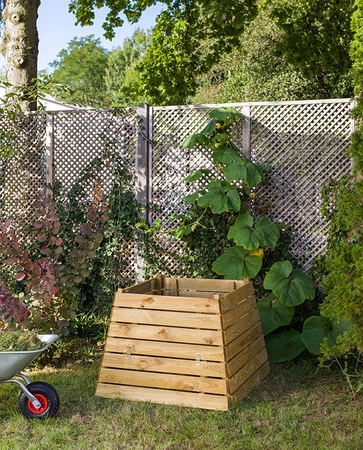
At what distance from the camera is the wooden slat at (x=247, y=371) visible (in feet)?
13.3

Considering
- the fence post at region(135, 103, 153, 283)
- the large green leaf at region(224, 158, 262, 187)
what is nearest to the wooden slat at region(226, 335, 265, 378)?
the large green leaf at region(224, 158, 262, 187)

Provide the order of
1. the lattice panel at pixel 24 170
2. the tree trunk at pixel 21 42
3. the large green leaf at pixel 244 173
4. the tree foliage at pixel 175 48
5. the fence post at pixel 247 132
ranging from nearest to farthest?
the large green leaf at pixel 244 173, the fence post at pixel 247 132, the lattice panel at pixel 24 170, the tree trunk at pixel 21 42, the tree foliage at pixel 175 48

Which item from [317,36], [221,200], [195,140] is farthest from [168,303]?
[317,36]

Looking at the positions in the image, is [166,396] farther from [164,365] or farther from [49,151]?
[49,151]

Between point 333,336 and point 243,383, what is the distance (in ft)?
3.19

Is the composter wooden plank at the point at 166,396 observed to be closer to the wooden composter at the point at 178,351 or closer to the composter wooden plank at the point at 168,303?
the wooden composter at the point at 178,351

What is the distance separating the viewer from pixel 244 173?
5375mm

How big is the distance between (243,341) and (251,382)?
32 centimetres

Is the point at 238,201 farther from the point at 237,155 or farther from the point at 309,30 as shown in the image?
the point at 309,30

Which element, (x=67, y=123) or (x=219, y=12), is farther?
(x=219, y=12)

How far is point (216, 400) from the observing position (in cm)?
401

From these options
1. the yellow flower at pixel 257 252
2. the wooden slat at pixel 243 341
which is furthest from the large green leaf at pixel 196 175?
the wooden slat at pixel 243 341

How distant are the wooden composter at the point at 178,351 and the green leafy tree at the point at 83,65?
1490 inches

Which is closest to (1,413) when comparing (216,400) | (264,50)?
(216,400)
